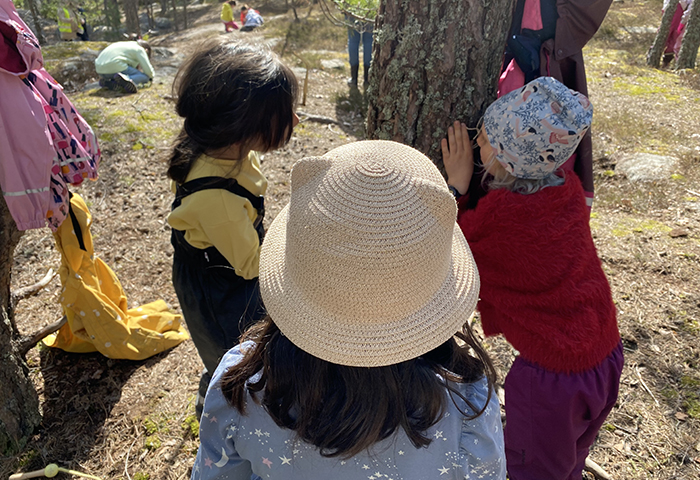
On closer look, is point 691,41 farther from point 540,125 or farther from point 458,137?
point 540,125

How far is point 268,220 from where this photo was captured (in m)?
4.66

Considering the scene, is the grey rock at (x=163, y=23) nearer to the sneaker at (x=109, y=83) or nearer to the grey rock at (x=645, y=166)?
the sneaker at (x=109, y=83)

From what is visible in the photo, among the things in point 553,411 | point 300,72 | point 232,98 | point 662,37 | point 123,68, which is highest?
point 232,98

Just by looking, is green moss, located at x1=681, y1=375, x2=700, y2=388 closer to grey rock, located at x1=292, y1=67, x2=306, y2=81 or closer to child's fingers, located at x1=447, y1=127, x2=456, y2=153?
child's fingers, located at x1=447, y1=127, x2=456, y2=153

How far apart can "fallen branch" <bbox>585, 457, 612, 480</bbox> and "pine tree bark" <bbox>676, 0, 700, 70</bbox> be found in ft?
32.2

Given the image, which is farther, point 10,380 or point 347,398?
point 10,380

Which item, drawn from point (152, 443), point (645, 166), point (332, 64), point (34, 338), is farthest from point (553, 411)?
point (332, 64)

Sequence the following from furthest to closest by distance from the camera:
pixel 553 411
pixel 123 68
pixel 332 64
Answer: pixel 332 64, pixel 123 68, pixel 553 411

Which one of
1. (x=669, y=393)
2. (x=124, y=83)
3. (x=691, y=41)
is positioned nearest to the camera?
(x=669, y=393)

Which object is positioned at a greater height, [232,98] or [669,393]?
[232,98]

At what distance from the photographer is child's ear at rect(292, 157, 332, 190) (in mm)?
1085

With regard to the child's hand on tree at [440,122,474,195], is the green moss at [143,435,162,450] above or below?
below

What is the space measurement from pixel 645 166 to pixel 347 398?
5351 millimetres

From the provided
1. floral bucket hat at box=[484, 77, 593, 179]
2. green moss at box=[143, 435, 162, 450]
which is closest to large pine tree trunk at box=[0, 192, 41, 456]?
green moss at box=[143, 435, 162, 450]
